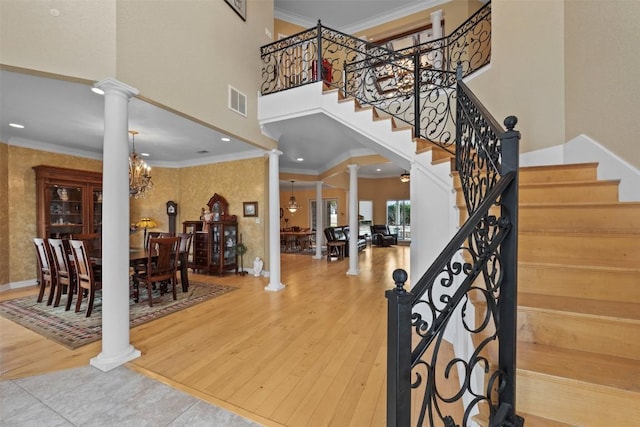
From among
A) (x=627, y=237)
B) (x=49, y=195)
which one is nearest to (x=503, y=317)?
(x=627, y=237)

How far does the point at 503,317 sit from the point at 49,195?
707 centimetres

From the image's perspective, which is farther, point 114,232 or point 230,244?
point 230,244

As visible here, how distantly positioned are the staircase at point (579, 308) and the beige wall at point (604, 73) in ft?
1.42

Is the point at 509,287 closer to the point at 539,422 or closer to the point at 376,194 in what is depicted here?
the point at 539,422

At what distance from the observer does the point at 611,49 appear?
2023 mm

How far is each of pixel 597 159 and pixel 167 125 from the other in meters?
4.99

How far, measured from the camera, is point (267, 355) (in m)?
2.42

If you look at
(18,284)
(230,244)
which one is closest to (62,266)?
(18,284)

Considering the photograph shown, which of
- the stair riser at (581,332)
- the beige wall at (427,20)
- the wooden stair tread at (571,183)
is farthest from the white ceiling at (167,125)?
the stair riser at (581,332)

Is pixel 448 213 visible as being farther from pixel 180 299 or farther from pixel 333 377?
pixel 180 299

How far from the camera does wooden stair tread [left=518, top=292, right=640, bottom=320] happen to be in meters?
1.20

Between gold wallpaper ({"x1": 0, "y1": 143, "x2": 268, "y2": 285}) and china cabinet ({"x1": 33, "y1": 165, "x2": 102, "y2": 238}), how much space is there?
0.69 feet

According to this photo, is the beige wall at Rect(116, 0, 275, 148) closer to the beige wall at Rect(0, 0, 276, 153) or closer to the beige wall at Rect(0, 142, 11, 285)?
the beige wall at Rect(0, 0, 276, 153)

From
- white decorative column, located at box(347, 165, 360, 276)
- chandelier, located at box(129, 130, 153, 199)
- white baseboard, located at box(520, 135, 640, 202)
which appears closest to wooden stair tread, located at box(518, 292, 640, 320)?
white baseboard, located at box(520, 135, 640, 202)
